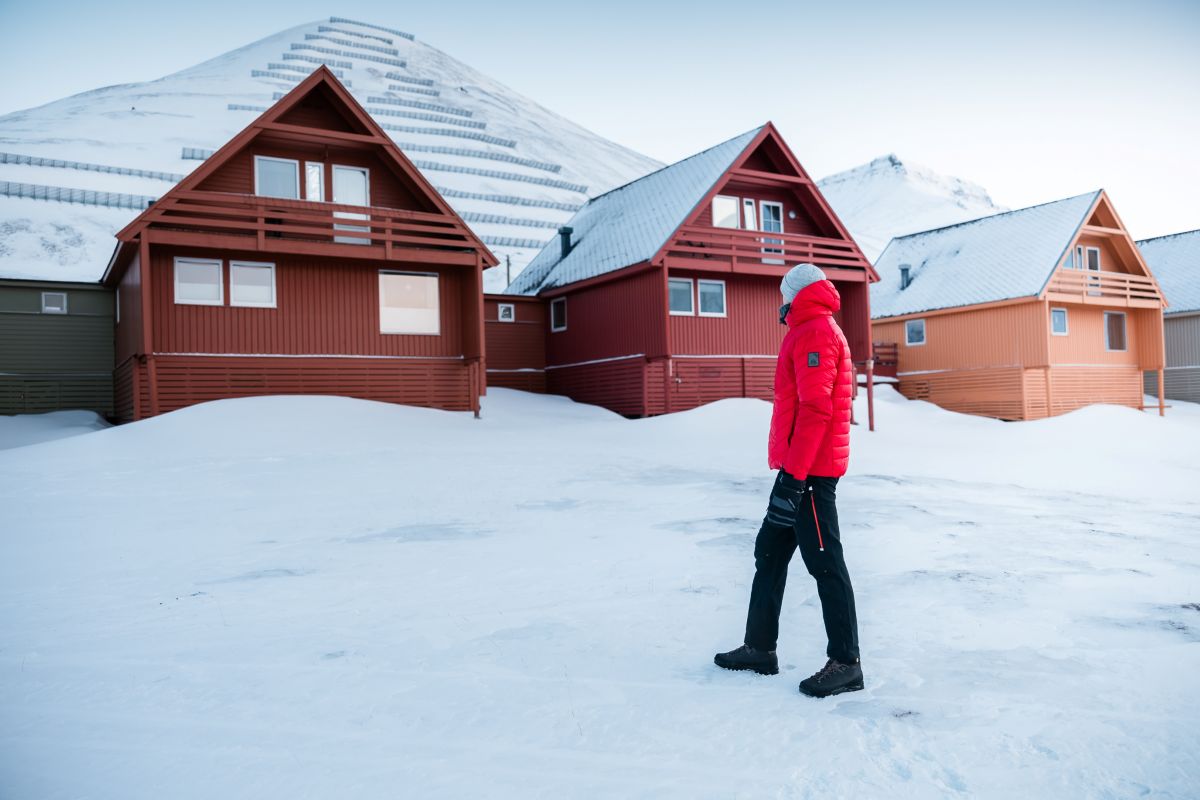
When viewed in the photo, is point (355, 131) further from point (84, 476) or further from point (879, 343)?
point (879, 343)

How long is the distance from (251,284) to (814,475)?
1558 cm

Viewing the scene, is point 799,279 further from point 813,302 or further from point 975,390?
point 975,390

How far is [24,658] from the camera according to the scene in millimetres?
4352

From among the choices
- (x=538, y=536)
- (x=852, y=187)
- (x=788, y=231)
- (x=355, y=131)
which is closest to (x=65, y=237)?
(x=355, y=131)

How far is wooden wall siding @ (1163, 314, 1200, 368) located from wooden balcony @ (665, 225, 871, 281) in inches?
635

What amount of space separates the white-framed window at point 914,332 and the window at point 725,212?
9.54 metres

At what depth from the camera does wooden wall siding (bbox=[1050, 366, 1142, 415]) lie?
82.8ft

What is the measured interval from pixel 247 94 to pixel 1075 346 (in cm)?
8479

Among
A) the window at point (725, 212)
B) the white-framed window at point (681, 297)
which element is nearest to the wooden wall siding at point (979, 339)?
the window at point (725, 212)

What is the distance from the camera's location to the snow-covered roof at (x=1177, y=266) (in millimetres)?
30062

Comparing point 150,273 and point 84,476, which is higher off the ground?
point 150,273

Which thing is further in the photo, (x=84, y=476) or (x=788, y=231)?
(x=788, y=231)

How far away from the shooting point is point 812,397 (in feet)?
13.1

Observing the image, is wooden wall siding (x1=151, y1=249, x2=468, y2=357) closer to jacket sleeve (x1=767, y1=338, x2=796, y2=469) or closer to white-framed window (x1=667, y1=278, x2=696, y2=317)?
white-framed window (x1=667, y1=278, x2=696, y2=317)
